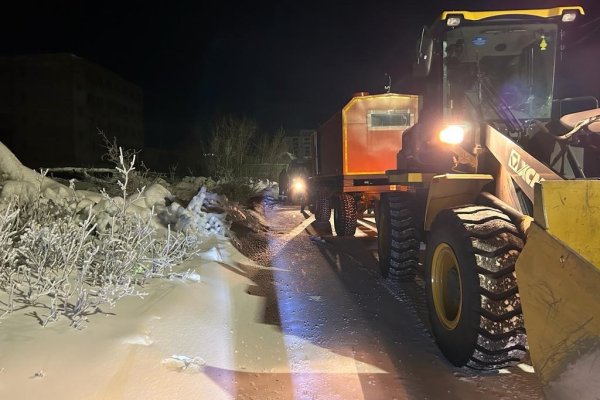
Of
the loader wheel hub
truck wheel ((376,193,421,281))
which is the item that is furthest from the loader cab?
truck wheel ((376,193,421,281))

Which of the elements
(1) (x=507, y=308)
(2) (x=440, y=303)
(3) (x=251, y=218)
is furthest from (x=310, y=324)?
(3) (x=251, y=218)

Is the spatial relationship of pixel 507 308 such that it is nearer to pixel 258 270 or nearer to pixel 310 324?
pixel 310 324

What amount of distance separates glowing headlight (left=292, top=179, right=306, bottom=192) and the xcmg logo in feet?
50.9

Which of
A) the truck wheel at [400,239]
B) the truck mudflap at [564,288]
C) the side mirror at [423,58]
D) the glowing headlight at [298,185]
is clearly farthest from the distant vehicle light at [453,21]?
the glowing headlight at [298,185]

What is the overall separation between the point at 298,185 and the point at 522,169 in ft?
54.9

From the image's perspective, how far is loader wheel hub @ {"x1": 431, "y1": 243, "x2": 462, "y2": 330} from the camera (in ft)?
13.6

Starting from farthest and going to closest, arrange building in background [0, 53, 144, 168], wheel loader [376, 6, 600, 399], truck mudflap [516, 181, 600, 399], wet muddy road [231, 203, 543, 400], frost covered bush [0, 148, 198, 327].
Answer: building in background [0, 53, 144, 168]
frost covered bush [0, 148, 198, 327]
wet muddy road [231, 203, 543, 400]
wheel loader [376, 6, 600, 399]
truck mudflap [516, 181, 600, 399]

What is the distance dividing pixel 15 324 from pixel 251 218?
986 cm

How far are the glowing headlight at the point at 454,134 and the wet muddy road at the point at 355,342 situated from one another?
195cm

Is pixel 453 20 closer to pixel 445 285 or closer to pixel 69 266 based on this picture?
pixel 445 285

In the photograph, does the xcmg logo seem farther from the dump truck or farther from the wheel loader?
the dump truck

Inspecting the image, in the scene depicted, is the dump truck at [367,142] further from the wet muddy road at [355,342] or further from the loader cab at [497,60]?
the loader cab at [497,60]

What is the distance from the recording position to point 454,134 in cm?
492

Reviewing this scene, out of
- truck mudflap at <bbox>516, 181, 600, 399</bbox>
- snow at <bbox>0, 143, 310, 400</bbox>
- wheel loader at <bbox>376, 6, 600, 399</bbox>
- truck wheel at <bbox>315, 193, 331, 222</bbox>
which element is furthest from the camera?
truck wheel at <bbox>315, 193, 331, 222</bbox>
